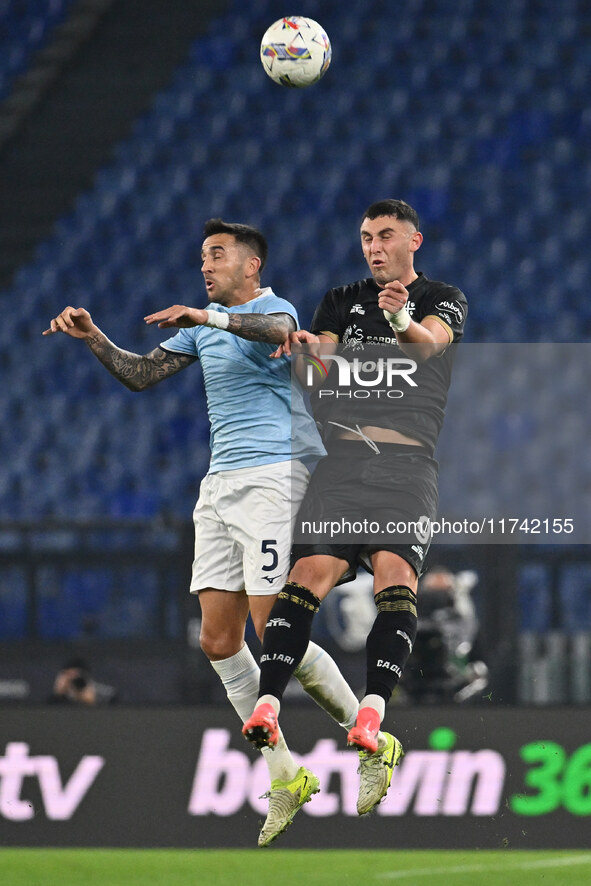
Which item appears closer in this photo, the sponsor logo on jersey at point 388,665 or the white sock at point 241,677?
the sponsor logo on jersey at point 388,665

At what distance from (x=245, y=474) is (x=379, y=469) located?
454 millimetres

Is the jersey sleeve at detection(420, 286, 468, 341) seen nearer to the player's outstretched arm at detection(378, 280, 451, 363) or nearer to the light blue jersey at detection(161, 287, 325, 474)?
the player's outstretched arm at detection(378, 280, 451, 363)

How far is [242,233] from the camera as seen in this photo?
4754mm

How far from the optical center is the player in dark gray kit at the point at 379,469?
4367mm

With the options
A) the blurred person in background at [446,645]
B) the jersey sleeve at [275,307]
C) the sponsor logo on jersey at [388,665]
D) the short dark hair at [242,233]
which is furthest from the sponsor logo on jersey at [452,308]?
the blurred person in background at [446,645]

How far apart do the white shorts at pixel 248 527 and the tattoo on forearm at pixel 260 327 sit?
460 mm

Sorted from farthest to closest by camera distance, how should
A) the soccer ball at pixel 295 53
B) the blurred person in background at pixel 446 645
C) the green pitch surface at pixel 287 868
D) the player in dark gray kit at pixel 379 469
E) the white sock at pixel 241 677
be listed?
the blurred person in background at pixel 446 645
the green pitch surface at pixel 287 868
the soccer ball at pixel 295 53
the white sock at pixel 241 677
the player in dark gray kit at pixel 379 469

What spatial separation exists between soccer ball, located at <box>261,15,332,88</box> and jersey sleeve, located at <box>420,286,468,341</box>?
118cm

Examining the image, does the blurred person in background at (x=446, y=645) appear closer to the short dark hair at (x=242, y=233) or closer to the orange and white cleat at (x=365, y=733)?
the short dark hair at (x=242, y=233)

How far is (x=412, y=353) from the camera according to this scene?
14.7 feet

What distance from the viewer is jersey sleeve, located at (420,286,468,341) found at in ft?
14.9

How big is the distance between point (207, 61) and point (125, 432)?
3.30 m

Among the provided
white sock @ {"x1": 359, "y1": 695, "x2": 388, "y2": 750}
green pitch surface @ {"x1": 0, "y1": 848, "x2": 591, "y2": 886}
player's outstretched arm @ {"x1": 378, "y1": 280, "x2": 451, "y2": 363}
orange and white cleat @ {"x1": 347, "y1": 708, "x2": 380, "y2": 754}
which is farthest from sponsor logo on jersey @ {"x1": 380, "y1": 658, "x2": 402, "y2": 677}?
green pitch surface @ {"x1": 0, "y1": 848, "x2": 591, "y2": 886}

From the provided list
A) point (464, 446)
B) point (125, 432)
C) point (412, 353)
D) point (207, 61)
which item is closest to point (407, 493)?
point (412, 353)
